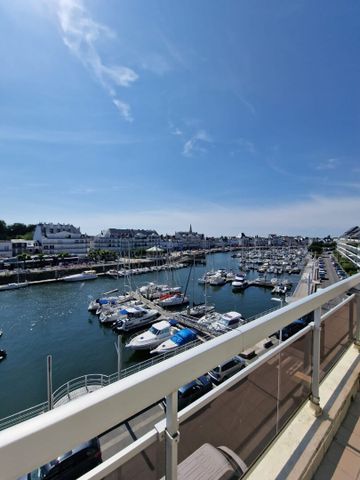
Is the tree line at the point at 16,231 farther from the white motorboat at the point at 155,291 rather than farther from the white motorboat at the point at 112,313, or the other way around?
the white motorboat at the point at 112,313

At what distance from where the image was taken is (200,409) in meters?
1.02

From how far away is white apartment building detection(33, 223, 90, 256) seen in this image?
2175 inches

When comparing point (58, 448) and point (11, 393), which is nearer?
point (58, 448)

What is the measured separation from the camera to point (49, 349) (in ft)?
49.2

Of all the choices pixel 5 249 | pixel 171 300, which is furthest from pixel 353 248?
pixel 5 249

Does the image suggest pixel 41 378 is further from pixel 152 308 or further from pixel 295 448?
pixel 295 448

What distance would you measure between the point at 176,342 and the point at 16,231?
222ft

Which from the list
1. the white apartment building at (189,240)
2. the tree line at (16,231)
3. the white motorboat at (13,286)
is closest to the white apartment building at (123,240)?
the white apartment building at (189,240)

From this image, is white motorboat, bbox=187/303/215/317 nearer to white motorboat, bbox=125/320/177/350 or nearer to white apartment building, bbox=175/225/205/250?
white motorboat, bbox=125/320/177/350

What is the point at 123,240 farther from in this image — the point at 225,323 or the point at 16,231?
the point at 225,323

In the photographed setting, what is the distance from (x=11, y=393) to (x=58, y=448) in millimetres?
13898

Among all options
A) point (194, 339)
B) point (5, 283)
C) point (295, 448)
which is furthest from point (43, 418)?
point (5, 283)

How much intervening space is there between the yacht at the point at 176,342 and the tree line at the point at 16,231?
62.1 m

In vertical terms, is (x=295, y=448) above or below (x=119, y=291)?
above
